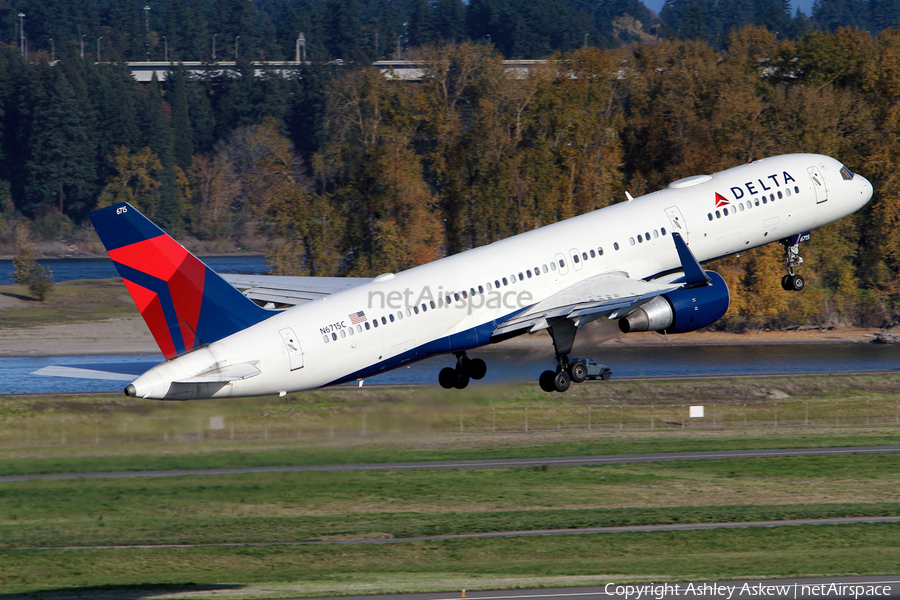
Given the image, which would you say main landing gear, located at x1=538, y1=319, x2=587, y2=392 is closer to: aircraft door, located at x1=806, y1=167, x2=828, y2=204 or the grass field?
the grass field

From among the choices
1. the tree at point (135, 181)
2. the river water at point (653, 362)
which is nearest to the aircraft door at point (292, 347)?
the river water at point (653, 362)

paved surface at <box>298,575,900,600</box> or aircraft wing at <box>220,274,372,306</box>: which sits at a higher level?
aircraft wing at <box>220,274,372,306</box>

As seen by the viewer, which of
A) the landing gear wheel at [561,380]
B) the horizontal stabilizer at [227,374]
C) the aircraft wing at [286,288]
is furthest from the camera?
the aircraft wing at [286,288]

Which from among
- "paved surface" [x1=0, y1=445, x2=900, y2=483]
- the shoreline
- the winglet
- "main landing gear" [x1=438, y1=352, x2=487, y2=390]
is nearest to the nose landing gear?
the winglet

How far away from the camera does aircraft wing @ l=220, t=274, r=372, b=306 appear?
1882 inches

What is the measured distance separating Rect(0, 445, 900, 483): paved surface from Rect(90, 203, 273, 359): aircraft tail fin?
2674 centimetres

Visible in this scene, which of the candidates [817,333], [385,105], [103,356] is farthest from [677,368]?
[103,356]

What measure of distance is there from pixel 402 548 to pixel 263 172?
56330 millimetres

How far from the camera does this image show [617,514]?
58.5 m

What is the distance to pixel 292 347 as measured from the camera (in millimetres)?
39594

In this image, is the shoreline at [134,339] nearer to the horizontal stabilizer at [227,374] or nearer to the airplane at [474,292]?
the airplane at [474,292]

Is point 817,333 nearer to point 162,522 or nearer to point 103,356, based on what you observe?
point 103,356

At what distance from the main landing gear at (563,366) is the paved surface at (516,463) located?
79.1 ft

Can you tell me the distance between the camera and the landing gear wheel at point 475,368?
47.3m
